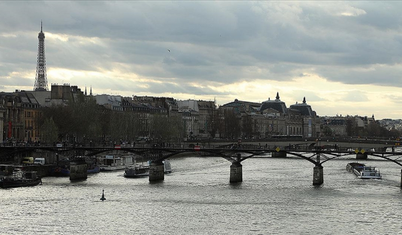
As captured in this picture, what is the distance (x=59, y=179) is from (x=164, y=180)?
11301 millimetres

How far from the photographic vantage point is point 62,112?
124 meters

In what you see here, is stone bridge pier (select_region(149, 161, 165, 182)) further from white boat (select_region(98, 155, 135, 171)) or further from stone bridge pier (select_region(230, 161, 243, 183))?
white boat (select_region(98, 155, 135, 171))

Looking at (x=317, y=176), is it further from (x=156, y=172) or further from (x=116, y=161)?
(x=116, y=161)

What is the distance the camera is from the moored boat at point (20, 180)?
77.1 metres

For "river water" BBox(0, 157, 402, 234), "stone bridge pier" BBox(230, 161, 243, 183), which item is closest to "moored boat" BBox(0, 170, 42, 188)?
"river water" BBox(0, 157, 402, 234)

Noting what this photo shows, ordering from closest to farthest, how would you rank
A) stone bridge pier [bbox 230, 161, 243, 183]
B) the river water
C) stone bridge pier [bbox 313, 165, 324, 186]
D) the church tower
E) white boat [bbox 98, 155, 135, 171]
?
the river water
stone bridge pier [bbox 313, 165, 324, 186]
stone bridge pier [bbox 230, 161, 243, 183]
white boat [bbox 98, 155, 135, 171]
the church tower

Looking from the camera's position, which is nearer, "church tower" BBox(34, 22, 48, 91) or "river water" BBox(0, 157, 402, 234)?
"river water" BBox(0, 157, 402, 234)

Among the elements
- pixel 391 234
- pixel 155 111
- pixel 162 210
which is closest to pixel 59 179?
pixel 162 210

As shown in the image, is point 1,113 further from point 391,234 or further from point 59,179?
point 391,234

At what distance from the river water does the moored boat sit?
1149 millimetres

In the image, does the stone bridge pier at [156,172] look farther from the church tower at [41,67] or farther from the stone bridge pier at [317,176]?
the church tower at [41,67]

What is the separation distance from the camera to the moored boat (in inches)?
3034

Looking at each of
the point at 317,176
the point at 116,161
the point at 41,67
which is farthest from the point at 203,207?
the point at 41,67

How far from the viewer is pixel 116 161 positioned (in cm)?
10975
